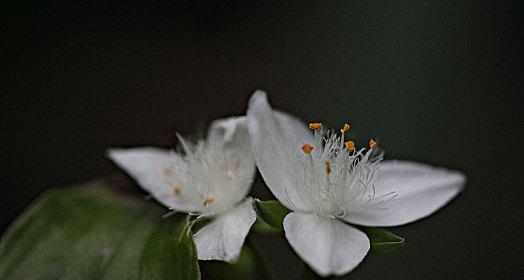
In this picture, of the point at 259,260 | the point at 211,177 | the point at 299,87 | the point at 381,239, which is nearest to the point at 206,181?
the point at 211,177

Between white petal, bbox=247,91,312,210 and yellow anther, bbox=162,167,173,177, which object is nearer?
white petal, bbox=247,91,312,210

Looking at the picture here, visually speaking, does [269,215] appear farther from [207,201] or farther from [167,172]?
[167,172]

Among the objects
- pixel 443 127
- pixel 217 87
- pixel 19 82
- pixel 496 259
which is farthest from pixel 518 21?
pixel 19 82

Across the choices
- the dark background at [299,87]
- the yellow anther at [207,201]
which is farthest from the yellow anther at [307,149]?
the dark background at [299,87]

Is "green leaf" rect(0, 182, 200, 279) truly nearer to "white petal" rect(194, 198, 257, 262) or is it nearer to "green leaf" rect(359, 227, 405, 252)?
"white petal" rect(194, 198, 257, 262)

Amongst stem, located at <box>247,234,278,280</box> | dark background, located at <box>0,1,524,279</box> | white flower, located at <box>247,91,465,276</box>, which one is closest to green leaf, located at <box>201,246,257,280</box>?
stem, located at <box>247,234,278,280</box>
